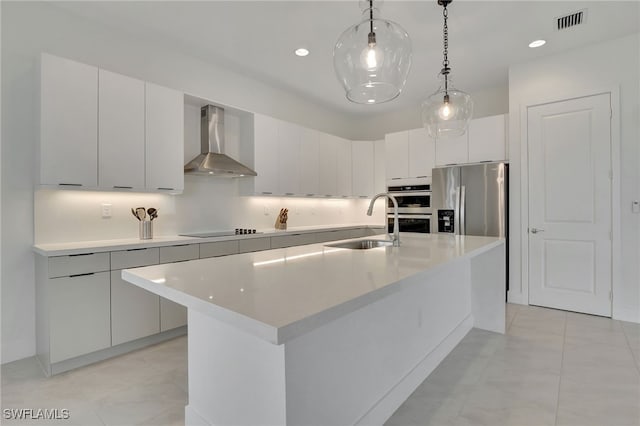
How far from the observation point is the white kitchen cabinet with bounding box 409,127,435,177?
4629 millimetres

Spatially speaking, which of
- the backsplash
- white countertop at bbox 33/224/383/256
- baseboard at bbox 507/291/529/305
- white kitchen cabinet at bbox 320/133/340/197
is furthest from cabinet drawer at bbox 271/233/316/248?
baseboard at bbox 507/291/529/305

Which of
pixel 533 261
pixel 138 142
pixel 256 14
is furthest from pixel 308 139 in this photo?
pixel 533 261

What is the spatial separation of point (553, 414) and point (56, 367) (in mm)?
3180

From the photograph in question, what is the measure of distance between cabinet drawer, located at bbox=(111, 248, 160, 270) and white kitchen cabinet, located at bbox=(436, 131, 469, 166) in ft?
12.2

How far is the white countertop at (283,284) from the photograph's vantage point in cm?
81

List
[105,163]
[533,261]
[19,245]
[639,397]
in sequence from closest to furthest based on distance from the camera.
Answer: [639,397] < [19,245] < [105,163] < [533,261]

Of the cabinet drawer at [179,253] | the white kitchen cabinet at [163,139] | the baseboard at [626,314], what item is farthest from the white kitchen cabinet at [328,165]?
the baseboard at [626,314]

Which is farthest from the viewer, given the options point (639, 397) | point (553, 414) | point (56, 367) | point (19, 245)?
point (19, 245)

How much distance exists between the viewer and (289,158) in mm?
4434

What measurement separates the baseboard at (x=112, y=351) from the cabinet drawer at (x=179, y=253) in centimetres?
66

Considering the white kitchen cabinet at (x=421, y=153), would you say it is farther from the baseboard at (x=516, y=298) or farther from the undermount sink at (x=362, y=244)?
the undermount sink at (x=362, y=244)

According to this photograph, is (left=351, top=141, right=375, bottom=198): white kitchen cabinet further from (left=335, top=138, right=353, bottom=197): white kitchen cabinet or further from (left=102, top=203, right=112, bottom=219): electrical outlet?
(left=102, top=203, right=112, bottom=219): electrical outlet

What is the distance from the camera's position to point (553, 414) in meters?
1.77

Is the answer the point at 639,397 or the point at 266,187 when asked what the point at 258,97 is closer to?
the point at 266,187
